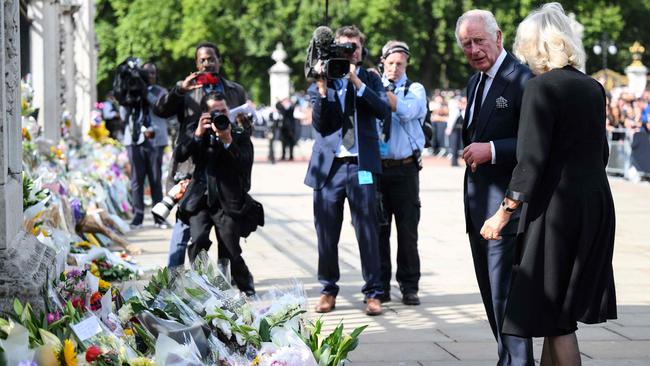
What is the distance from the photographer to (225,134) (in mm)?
8266

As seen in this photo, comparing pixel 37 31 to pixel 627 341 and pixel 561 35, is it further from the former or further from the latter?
pixel 561 35

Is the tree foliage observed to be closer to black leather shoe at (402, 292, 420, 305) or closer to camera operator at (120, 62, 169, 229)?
camera operator at (120, 62, 169, 229)

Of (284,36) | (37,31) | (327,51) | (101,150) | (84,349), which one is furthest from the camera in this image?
(284,36)

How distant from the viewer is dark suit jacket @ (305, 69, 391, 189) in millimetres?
8492

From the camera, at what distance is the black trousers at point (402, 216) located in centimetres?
904

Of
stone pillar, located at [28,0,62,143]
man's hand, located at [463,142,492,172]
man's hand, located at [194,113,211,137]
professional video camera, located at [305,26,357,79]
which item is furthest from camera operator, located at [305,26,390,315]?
stone pillar, located at [28,0,62,143]

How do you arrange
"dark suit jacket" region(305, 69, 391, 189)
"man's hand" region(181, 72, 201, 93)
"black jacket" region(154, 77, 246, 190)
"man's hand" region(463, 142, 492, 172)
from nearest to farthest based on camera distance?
1. "man's hand" region(463, 142, 492, 172)
2. "dark suit jacket" region(305, 69, 391, 189)
3. "man's hand" region(181, 72, 201, 93)
4. "black jacket" region(154, 77, 246, 190)

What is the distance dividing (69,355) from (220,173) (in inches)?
160

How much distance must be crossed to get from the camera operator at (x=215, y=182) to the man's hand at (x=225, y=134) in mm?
15

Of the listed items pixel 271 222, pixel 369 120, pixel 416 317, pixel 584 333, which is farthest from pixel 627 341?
pixel 271 222

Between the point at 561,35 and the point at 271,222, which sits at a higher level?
the point at 561,35

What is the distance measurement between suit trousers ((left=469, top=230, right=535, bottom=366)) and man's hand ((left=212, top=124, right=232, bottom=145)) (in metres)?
2.55

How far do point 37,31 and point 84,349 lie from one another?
10901 mm

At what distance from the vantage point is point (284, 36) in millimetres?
64062
